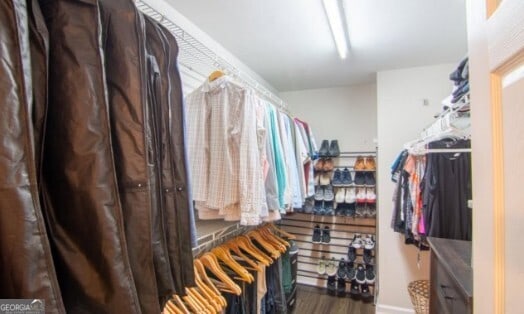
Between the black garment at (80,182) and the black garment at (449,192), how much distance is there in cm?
197

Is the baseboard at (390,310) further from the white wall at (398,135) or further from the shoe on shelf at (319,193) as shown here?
the shoe on shelf at (319,193)

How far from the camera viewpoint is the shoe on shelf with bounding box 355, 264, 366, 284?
3.06 meters

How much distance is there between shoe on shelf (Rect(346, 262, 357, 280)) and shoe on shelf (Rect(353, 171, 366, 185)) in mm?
925

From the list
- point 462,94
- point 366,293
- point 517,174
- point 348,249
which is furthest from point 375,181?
point 517,174

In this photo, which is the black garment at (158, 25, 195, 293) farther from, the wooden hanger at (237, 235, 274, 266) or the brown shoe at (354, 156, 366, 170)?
the brown shoe at (354, 156, 366, 170)

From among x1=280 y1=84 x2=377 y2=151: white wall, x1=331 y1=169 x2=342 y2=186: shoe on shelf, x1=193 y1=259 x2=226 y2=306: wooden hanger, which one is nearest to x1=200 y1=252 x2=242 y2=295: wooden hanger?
x1=193 y1=259 x2=226 y2=306: wooden hanger

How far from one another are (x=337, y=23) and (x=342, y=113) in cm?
178

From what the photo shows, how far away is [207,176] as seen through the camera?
5.37 ft

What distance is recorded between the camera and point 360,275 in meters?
3.09

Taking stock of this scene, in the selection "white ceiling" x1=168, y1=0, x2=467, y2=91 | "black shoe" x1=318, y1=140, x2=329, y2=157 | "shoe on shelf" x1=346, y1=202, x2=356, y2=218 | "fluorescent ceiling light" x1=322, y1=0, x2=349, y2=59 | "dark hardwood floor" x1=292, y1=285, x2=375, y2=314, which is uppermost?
"white ceiling" x1=168, y1=0, x2=467, y2=91

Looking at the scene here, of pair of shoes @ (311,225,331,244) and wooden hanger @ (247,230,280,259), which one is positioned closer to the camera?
wooden hanger @ (247,230,280,259)

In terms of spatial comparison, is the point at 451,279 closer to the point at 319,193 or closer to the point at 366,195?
the point at 366,195

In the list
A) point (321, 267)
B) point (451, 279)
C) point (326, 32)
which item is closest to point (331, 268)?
point (321, 267)

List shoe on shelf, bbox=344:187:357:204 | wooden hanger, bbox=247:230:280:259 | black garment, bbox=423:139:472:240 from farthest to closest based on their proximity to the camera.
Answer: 1. shoe on shelf, bbox=344:187:357:204
2. wooden hanger, bbox=247:230:280:259
3. black garment, bbox=423:139:472:240
